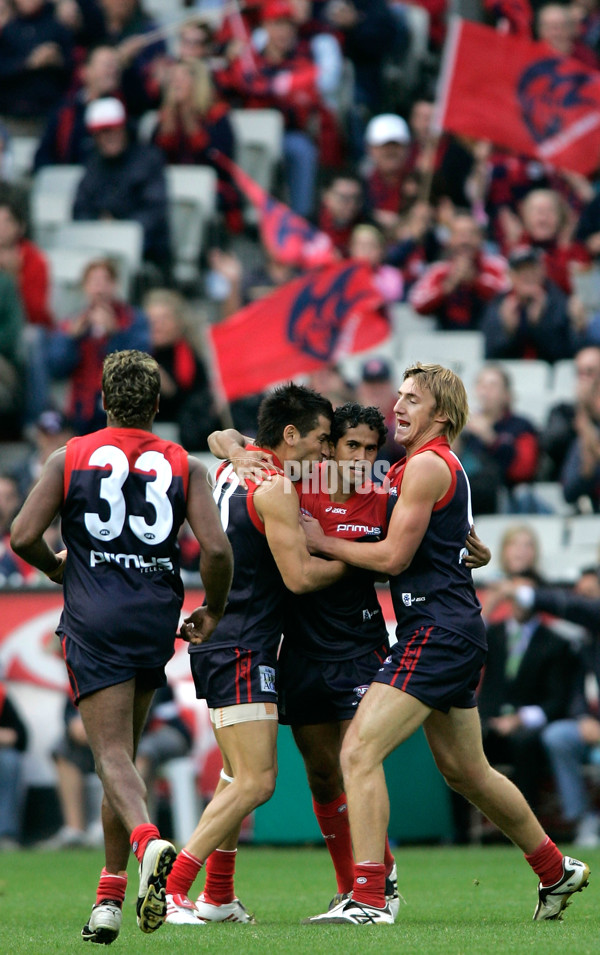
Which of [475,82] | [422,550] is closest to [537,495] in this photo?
[475,82]

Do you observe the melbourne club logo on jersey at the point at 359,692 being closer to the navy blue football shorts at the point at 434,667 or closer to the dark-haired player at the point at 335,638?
the dark-haired player at the point at 335,638

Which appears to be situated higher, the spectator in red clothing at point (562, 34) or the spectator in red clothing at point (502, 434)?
the spectator in red clothing at point (562, 34)

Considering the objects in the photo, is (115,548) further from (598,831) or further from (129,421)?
(598,831)

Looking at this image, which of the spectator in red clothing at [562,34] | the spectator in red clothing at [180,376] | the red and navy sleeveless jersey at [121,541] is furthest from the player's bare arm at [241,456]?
the spectator in red clothing at [562,34]

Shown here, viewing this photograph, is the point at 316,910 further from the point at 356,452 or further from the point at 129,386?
the point at 129,386

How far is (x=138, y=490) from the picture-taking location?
5.70m

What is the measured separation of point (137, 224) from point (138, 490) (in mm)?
9308

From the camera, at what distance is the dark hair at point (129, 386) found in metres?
5.69

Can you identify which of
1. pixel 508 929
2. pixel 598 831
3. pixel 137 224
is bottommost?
pixel 598 831

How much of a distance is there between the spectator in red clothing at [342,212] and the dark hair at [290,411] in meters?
8.67

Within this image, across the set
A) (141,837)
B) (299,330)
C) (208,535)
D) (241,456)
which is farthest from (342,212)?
(141,837)

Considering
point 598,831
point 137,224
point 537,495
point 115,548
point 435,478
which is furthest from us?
point 137,224

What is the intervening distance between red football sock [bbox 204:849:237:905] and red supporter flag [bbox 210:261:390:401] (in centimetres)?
612

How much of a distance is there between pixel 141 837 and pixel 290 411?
6.78ft
